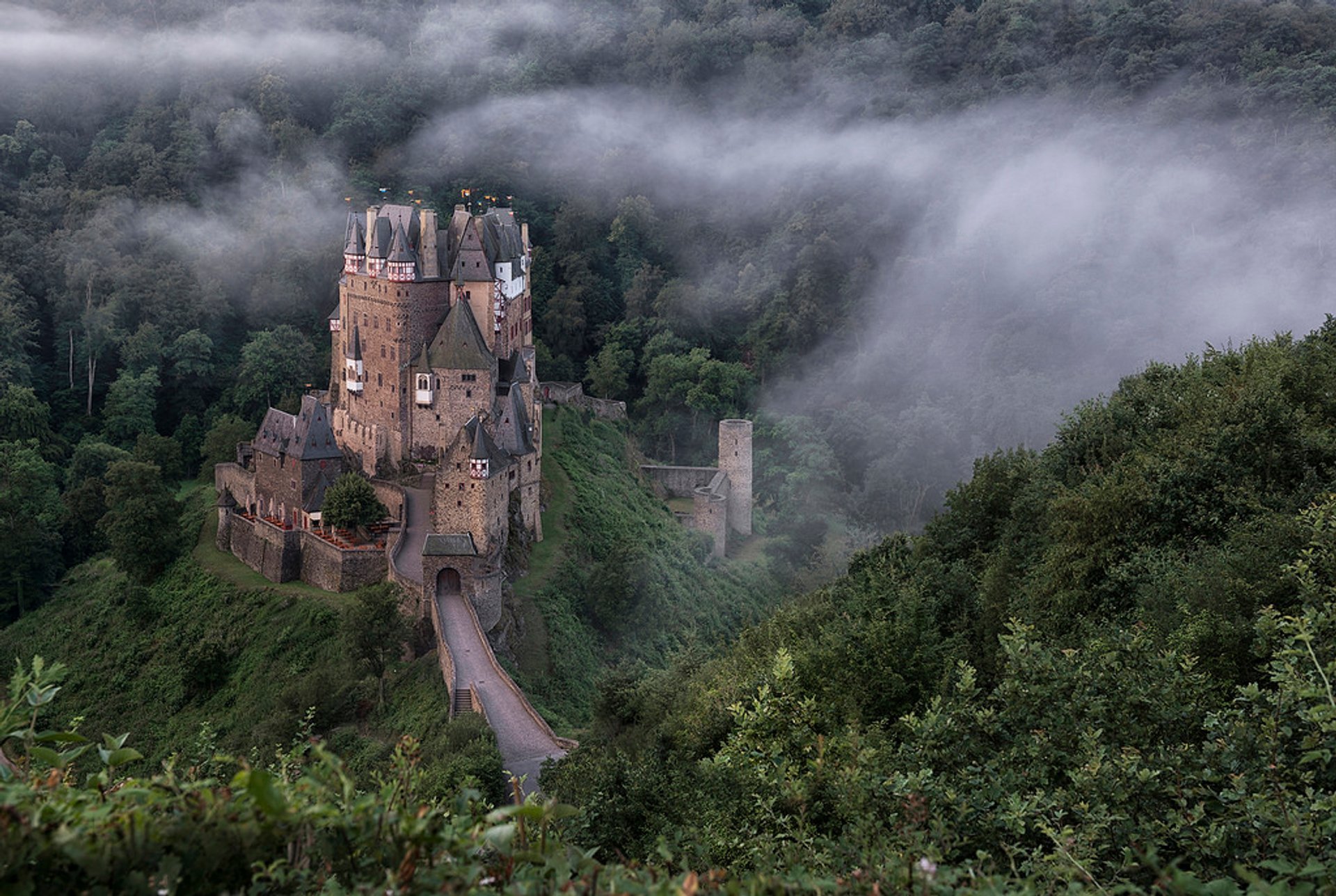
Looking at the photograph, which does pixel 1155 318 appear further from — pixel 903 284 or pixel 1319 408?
pixel 1319 408

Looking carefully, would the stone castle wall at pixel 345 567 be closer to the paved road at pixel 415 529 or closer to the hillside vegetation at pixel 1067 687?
the paved road at pixel 415 529

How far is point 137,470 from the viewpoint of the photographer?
3666 cm

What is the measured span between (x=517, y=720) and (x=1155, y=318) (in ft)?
128

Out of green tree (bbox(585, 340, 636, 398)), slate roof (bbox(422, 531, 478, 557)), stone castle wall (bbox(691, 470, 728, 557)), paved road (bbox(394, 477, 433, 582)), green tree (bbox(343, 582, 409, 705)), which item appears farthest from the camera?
green tree (bbox(585, 340, 636, 398))

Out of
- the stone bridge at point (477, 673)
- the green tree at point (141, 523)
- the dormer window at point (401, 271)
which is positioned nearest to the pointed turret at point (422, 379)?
the dormer window at point (401, 271)

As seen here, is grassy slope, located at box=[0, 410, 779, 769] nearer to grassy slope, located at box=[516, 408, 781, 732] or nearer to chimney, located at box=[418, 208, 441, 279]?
grassy slope, located at box=[516, 408, 781, 732]

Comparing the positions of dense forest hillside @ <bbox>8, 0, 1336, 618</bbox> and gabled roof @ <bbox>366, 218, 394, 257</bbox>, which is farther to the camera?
dense forest hillside @ <bbox>8, 0, 1336, 618</bbox>

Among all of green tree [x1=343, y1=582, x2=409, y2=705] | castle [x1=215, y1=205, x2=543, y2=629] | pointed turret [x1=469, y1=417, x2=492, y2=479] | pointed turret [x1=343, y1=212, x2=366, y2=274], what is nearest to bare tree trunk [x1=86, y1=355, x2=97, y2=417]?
castle [x1=215, y1=205, x2=543, y2=629]

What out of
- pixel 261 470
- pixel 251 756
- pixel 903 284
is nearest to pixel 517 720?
pixel 251 756

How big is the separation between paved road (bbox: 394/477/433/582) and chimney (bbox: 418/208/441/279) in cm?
557

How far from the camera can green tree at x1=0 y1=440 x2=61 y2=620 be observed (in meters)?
39.3

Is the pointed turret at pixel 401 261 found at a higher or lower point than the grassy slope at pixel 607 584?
higher

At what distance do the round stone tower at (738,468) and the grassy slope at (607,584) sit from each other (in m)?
3.03

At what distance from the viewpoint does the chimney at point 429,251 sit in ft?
116
